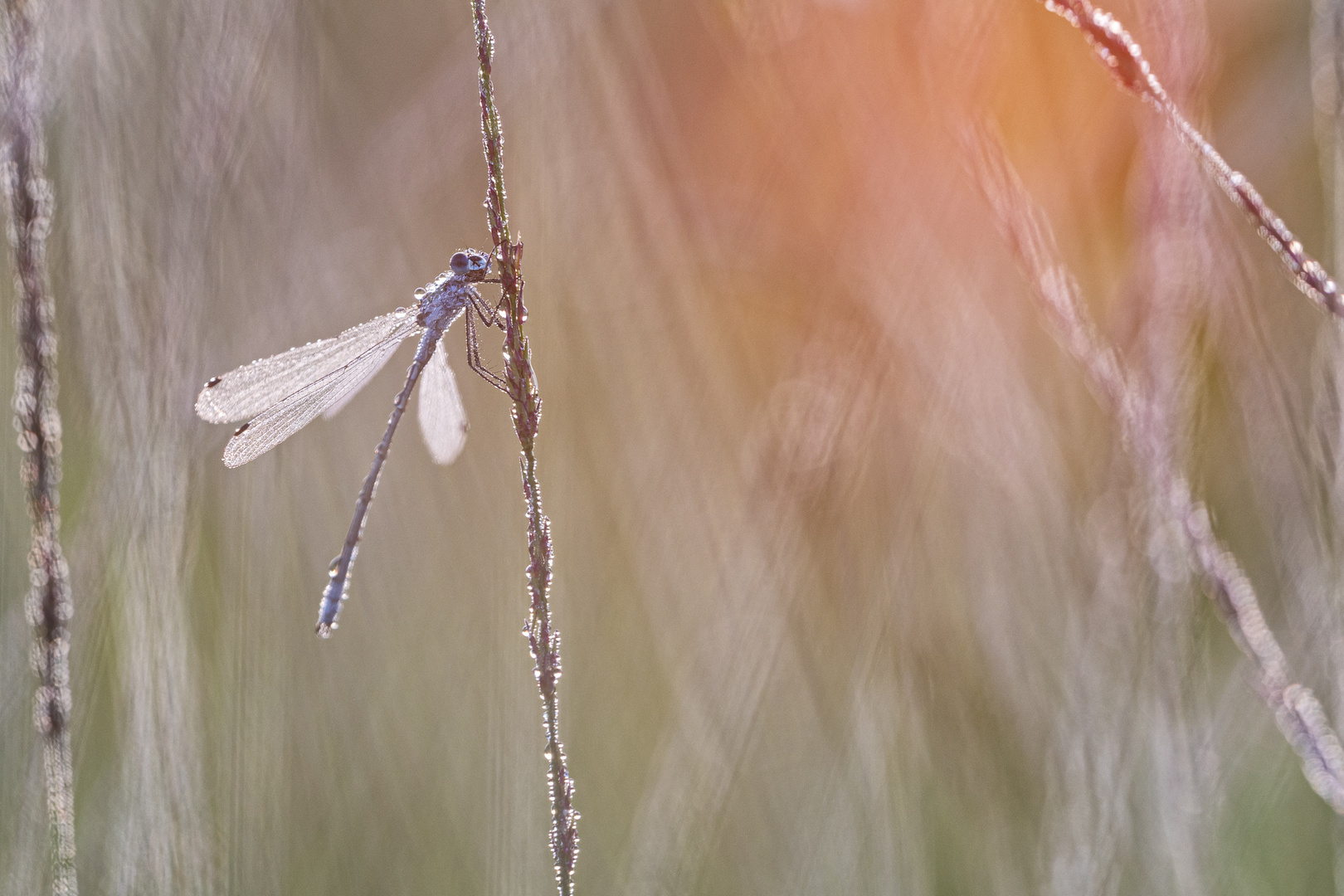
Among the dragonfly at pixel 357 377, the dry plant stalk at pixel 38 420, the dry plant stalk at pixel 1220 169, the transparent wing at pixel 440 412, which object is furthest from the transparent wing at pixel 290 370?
the dry plant stalk at pixel 1220 169

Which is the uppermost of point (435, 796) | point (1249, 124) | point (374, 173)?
point (374, 173)

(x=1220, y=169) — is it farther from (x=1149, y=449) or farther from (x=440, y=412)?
(x=440, y=412)

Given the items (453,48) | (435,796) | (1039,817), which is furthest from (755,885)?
(453,48)

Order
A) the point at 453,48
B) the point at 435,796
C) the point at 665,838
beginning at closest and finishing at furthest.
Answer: the point at 665,838, the point at 435,796, the point at 453,48

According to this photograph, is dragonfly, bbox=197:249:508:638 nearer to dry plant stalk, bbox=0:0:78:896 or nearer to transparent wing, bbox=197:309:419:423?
transparent wing, bbox=197:309:419:423

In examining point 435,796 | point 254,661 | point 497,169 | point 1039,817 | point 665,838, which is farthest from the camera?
point 435,796

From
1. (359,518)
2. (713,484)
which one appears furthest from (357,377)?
(713,484)

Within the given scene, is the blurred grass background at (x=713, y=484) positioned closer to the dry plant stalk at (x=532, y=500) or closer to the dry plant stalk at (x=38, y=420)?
the dry plant stalk at (x=38, y=420)

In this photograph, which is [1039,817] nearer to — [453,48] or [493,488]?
[493,488]
